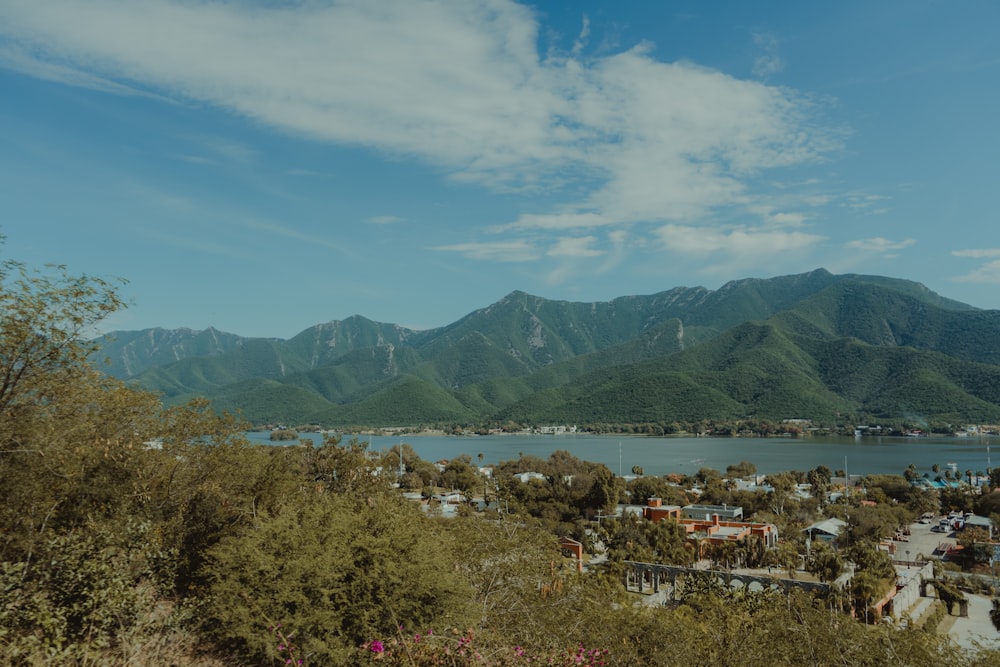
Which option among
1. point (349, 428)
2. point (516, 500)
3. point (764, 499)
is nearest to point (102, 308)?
point (516, 500)

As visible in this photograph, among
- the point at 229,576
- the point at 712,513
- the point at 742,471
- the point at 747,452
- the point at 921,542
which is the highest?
the point at 229,576

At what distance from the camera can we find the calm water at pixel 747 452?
64.5 meters

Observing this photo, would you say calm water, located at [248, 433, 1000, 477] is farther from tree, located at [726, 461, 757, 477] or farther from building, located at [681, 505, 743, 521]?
building, located at [681, 505, 743, 521]

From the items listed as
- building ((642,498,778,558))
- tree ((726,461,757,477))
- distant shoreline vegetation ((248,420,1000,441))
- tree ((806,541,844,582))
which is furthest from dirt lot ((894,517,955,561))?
distant shoreline vegetation ((248,420,1000,441))

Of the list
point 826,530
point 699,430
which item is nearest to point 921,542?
point 826,530

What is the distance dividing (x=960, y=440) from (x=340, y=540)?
108291 millimetres

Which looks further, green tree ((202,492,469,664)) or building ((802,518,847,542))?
building ((802,518,847,542))

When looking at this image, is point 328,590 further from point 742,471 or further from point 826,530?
point 742,471

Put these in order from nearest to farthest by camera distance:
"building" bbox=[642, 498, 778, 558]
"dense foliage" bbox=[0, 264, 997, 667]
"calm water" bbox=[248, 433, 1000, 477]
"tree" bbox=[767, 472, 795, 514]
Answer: "dense foliage" bbox=[0, 264, 997, 667] → "building" bbox=[642, 498, 778, 558] → "tree" bbox=[767, 472, 795, 514] → "calm water" bbox=[248, 433, 1000, 477]

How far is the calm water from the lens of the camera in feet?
212

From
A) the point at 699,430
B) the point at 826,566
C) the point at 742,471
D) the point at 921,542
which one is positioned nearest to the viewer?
the point at 826,566

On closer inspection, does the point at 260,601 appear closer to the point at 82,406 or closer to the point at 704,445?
the point at 82,406

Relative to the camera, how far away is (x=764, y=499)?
39.3m

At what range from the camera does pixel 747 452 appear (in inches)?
3115
